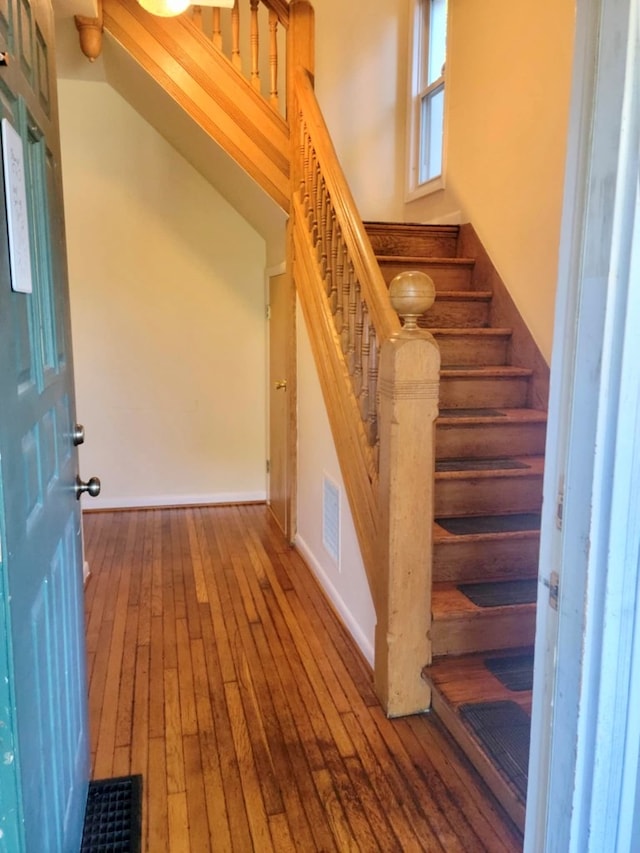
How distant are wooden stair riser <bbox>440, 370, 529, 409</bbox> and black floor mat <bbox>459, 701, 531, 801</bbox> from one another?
1394 millimetres

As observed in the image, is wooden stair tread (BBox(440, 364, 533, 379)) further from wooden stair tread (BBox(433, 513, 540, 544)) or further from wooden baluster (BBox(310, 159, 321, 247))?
wooden baluster (BBox(310, 159, 321, 247))

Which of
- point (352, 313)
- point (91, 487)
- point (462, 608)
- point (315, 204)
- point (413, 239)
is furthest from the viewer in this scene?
point (413, 239)

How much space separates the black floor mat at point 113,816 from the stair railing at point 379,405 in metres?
0.86

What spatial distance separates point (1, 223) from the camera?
2.91 ft

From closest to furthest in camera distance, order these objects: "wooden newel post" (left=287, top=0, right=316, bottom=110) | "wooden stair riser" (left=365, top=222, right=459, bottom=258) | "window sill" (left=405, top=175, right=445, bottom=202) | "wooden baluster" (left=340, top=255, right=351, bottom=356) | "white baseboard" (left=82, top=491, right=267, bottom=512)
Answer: "wooden baluster" (left=340, top=255, right=351, bottom=356) < "wooden newel post" (left=287, top=0, right=316, bottom=110) < "wooden stair riser" (left=365, top=222, right=459, bottom=258) < "window sill" (left=405, top=175, right=445, bottom=202) < "white baseboard" (left=82, top=491, right=267, bottom=512)

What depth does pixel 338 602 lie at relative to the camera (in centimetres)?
292

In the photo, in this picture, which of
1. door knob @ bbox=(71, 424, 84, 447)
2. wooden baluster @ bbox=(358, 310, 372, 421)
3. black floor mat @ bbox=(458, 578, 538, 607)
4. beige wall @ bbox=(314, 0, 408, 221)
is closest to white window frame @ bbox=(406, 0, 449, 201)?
beige wall @ bbox=(314, 0, 408, 221)

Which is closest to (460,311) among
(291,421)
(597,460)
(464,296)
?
(464,296)

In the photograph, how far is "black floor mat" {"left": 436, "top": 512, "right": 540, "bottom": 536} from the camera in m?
2.43

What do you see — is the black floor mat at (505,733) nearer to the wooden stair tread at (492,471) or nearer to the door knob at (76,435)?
the wooden stair tread at (492,471)

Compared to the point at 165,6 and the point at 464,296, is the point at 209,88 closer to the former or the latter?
the point at 165,6

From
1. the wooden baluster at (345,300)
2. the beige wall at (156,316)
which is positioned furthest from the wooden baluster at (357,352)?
the beige wall at (156,316)

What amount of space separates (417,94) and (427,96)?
11 centimetres

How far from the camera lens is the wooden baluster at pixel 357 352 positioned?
8.34 feet
